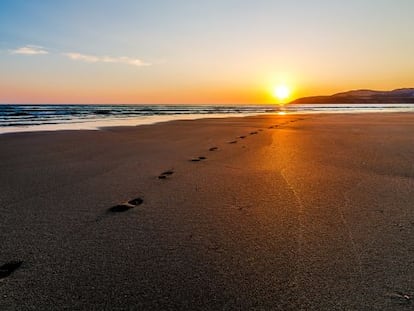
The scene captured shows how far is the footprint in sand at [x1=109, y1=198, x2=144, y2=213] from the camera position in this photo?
12.2 ft

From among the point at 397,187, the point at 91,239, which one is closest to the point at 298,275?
the point at 91,239

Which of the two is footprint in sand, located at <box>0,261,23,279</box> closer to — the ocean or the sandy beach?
the sandy beach

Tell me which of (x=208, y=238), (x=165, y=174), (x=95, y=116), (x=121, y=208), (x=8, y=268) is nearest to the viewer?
(x=8, y=268)

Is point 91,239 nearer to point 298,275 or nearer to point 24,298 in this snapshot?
point 24,298

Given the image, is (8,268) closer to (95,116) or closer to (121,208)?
(121,208)

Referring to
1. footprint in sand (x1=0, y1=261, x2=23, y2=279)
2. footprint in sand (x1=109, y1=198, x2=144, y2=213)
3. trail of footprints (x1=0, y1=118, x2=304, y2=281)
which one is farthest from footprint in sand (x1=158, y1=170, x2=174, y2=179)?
footprint in sand (x1=0, y1=261, x2=23, y2=279)

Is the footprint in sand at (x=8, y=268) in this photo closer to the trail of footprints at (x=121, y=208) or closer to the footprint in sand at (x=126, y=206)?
the trail of footprints at (x=121, y=208)

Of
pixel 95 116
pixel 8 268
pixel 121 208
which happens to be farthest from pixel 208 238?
pixel 95 116

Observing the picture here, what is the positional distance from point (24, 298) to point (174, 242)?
1.10 m

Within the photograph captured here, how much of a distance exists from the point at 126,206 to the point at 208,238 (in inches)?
47.3

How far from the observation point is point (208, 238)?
117 inches

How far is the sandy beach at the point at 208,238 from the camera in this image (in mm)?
2135

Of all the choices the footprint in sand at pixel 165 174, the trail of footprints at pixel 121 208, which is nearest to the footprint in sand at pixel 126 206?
the trail of footprints at pixel 121 208

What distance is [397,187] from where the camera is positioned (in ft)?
14.8
